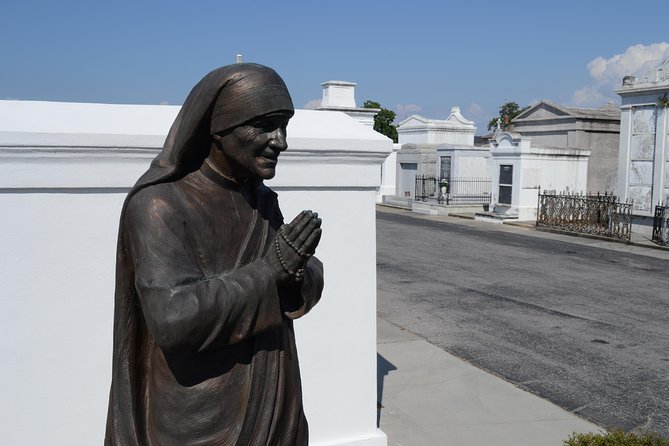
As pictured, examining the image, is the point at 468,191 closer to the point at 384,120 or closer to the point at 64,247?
the point at 64,247

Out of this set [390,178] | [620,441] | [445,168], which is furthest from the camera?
[390,178]

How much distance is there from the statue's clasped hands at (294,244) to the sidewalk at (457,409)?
3.35 meters

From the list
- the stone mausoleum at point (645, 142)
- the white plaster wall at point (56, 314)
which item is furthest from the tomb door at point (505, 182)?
the white plaster wall at point (56, 314)

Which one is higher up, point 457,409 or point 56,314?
point 56,314

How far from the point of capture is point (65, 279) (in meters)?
3.77

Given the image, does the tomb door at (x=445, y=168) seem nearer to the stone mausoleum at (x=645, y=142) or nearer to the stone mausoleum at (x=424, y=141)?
the stone mausoleum at (x=424, y=141)

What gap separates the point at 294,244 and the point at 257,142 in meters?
0.30

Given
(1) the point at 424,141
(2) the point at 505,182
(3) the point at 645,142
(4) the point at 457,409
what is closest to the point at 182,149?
(4) the point at 457,409

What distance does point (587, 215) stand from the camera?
1919 centimetres

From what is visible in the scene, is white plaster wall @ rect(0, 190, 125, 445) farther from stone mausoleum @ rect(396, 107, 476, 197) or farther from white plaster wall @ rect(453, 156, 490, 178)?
stone mausoleum @ rect(396, 107, 476, 197)

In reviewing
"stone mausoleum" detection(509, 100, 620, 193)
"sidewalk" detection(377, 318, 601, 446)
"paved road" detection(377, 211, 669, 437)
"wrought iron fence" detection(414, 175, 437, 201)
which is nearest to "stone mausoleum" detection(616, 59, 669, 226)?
"paved road" detection(377, 211, 669, 437)

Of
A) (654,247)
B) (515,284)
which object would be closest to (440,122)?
(654,247)

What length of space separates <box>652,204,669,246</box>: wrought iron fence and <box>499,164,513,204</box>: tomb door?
18.5 feet

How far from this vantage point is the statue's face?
6.06 ft
